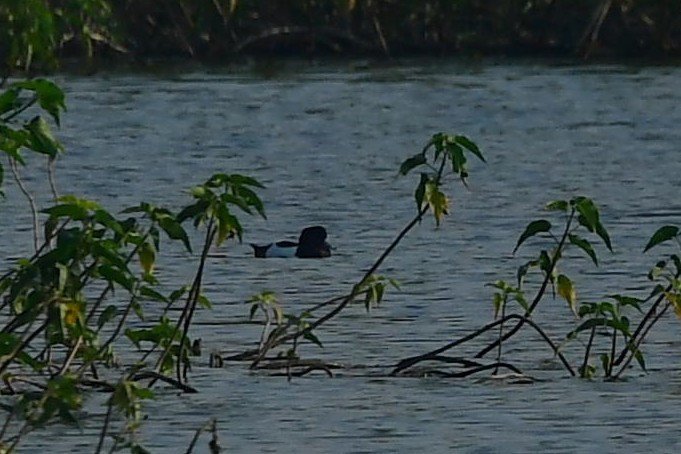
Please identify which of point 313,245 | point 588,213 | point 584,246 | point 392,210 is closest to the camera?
point 588,213

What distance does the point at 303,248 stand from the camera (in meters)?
15.7

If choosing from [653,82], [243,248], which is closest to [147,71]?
[653,82]

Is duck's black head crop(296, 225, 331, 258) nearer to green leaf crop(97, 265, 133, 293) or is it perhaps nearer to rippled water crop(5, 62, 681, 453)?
rippled water crop(5, 62, 681, 453)

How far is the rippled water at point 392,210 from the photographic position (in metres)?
10.0

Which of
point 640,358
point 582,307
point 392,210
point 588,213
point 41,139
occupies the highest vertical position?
point 41,139

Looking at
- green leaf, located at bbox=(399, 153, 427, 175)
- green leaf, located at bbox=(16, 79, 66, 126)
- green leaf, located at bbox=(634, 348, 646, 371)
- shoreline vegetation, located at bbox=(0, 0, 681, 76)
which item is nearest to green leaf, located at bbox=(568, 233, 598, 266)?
green leaf, located at bbox=(634, 348, 646, 371)

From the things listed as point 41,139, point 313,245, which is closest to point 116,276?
point 41,139

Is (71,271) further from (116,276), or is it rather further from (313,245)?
(313,245)

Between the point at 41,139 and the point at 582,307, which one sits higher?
the point at 41,139

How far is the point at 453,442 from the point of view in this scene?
962 cm

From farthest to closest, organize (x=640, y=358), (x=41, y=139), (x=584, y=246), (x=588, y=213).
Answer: (x=640, y=358), (x=584, y=246), (x=588, y=213), (x=41, y=139)

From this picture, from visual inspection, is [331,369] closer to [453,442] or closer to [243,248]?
[453,442]

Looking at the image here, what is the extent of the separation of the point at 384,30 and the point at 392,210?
17.6 meters

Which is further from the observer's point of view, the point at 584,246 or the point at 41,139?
the point at 584,246
